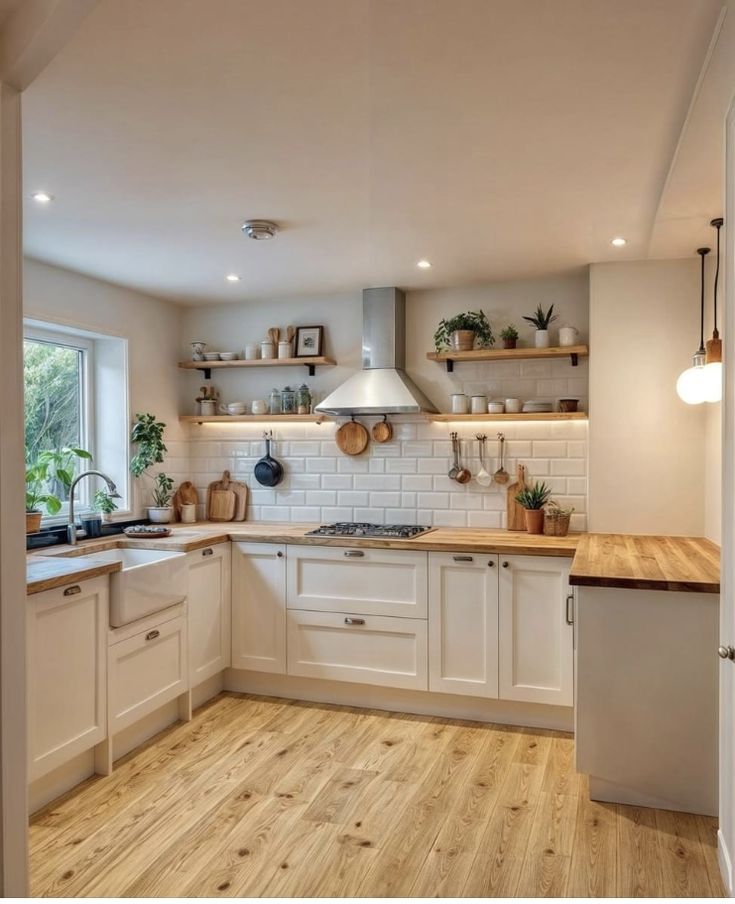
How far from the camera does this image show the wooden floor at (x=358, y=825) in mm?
2141

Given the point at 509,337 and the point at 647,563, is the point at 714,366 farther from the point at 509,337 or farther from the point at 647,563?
the point at 509,337

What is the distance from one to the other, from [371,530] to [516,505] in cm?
84

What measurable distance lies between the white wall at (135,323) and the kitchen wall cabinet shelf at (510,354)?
1.75 m

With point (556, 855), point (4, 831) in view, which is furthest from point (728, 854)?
point (4, 831)

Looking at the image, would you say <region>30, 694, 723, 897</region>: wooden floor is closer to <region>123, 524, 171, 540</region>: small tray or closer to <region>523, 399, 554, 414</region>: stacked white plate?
<region>123, 524, 171, 540</region>: small tray

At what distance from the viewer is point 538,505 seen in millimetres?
3756

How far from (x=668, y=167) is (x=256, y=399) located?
9.59 feet

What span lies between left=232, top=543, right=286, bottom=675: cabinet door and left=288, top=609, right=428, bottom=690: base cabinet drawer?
0.08 m

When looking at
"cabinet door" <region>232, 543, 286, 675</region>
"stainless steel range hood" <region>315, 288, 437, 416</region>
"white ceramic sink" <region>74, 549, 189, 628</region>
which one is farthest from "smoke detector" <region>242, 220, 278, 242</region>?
"cabinet door" <region>232, 543, 286, 675</region>

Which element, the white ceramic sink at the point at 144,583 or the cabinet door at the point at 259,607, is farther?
the cabinet door at the point at 259,607

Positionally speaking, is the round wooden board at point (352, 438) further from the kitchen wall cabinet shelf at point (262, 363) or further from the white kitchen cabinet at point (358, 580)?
the white kitchen cabinet at point (358, 580)

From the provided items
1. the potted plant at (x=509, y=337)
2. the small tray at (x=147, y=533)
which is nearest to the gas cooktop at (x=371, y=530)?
the small tray at (x=147, y=533)

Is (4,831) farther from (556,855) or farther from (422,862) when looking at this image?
(556,855)

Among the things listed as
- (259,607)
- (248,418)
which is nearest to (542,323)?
(248,418)
